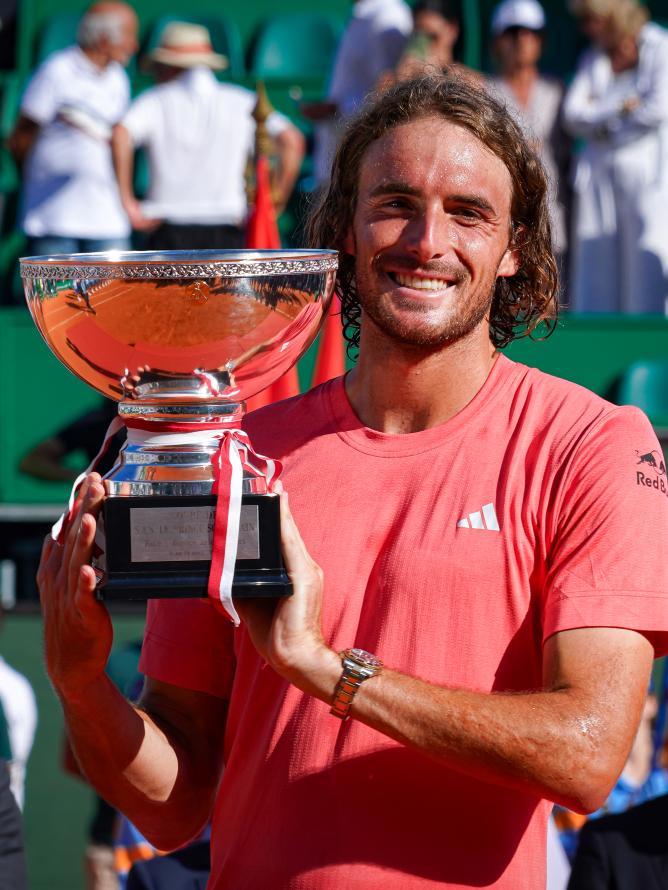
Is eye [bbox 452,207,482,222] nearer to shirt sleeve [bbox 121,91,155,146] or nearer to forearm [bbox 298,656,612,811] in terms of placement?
forearm [bbox 298,656,612,811]

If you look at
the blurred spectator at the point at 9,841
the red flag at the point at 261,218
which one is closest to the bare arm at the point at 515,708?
the blurred spectator at the point at 9,841

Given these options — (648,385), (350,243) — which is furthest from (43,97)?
(350,243)

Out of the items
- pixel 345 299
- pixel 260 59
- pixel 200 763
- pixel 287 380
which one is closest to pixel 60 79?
pixel 260 59

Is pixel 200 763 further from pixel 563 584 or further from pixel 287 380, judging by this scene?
pixel 287 380

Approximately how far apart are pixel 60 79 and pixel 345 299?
16.6 feet

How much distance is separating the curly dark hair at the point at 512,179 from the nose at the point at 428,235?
16cm

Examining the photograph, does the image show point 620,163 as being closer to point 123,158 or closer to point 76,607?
point 123,158

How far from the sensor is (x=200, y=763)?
6.86 feet

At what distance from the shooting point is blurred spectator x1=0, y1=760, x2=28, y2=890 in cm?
302

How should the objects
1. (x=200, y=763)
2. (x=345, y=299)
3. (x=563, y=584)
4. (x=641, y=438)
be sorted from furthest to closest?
(x=345, y=299) < (x=200, y=763) < (x=641, y=438) < (x=563, y=584)

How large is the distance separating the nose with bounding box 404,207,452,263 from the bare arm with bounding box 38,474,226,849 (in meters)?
0.56

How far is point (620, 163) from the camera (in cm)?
662

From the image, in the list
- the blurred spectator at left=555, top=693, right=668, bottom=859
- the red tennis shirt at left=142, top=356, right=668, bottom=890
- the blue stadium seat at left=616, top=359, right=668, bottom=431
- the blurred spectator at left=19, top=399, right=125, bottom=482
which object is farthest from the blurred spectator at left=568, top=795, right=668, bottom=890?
the blurred spectator at left=19, top=399, right=125, bottom=482

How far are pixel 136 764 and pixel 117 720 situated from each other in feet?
0.26
